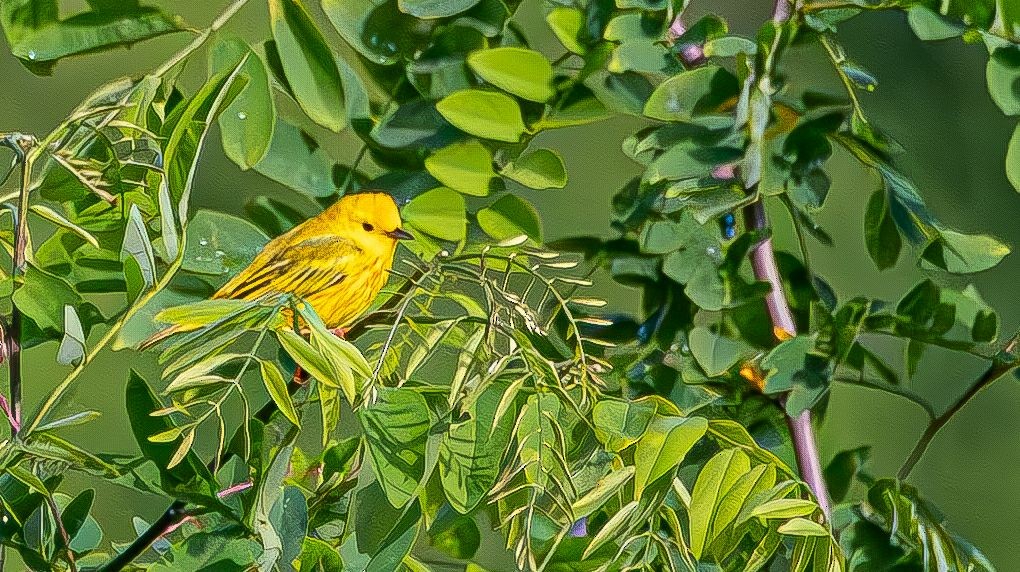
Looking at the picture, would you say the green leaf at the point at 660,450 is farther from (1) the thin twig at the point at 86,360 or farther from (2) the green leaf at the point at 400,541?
(1) the thin twig at the point at 86,360

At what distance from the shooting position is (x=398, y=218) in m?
0.67

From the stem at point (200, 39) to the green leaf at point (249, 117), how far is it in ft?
0.06

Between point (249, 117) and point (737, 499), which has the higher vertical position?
point (249, 117)

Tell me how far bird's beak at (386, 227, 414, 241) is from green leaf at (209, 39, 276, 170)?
11 centimetres

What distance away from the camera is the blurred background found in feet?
5.03

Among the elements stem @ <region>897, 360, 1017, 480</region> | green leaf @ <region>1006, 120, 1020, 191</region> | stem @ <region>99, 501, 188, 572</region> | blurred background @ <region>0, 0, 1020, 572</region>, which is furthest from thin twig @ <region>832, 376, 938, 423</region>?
blurred background @ <region>0, 0, 1020, 572</region>

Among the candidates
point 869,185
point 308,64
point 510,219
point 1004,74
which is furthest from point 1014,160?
point 869,185

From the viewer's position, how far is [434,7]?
0.60 metres

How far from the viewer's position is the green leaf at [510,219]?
0.66 meters

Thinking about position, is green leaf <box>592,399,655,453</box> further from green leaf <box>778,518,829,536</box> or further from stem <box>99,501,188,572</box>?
stem <box>99,501,188,572</box>

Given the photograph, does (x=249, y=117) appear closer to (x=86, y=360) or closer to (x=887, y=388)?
(x=86, y=360)

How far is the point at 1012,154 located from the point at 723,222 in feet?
0.52

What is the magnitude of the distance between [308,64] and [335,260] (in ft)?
0.49

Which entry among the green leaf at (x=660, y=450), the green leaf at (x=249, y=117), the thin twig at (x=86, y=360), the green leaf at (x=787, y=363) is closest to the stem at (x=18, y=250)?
the thin twig at (x=86, y=360)
